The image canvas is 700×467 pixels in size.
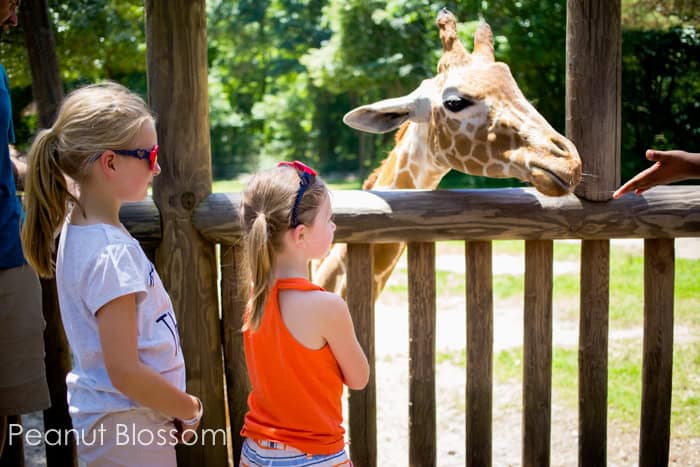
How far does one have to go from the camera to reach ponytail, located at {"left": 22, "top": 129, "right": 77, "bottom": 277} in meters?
1.99

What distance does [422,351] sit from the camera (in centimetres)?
312

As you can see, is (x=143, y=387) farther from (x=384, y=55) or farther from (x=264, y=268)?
(x=384, y=55)

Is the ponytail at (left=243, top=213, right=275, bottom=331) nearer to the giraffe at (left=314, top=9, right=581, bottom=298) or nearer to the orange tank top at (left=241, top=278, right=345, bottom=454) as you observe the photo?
the orange tank top at (left=241, top=278, right=345, bottom=454)

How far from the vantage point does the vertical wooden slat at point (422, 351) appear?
3090mm

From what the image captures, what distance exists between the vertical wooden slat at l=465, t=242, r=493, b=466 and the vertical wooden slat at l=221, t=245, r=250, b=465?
1.02m

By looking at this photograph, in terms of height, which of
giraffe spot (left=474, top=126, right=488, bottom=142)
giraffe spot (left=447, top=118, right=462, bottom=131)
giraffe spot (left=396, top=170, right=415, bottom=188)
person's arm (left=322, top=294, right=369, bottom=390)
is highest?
giraffe spot (left=447, top=118, right=462, bottom=131)

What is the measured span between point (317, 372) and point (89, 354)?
0.66m

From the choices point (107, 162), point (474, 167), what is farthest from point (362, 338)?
point (107, 162)

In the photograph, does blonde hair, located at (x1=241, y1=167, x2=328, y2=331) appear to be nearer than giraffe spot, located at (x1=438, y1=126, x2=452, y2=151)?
Yes

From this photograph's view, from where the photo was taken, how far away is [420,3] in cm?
1764

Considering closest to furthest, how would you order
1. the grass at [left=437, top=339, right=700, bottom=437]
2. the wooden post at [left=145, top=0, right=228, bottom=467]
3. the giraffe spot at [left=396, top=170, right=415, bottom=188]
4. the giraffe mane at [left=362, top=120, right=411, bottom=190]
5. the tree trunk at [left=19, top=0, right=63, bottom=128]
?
the wooden post at [left=145, top=0, right=228, bottom=467] → the giraffe spot at [left=396, top=170, right=415, bottom=188] → the giraffe mane at [left=362, top=120, right=411, bottom=190] → the grass at [left=437, top=339, right=700, bottom=437] → the tree trunk at [left=19, top=0, right=63, bottom=128]

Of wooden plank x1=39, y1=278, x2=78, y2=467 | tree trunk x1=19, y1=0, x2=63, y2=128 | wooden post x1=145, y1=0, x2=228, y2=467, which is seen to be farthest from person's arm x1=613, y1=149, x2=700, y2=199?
tree trunk x1=19, y1=0, x2=63, y2=128

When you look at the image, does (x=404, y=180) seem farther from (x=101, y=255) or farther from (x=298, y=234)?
(x=101, y=255)

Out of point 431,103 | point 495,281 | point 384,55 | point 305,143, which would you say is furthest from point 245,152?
point 431,103
